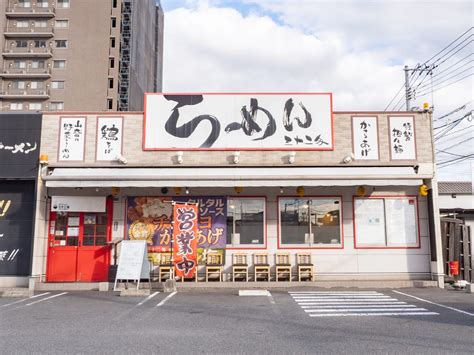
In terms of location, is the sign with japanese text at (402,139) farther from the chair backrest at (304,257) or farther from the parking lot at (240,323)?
the parking lot at (240,323)

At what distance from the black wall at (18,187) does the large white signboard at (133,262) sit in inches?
126

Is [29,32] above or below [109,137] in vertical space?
above

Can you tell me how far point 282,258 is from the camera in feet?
46.0

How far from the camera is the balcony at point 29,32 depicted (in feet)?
169

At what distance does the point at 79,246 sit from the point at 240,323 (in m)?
7.83

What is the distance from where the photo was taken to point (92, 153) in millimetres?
14250

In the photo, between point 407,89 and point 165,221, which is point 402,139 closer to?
point 165,221

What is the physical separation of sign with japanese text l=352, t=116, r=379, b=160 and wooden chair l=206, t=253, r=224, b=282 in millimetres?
5355

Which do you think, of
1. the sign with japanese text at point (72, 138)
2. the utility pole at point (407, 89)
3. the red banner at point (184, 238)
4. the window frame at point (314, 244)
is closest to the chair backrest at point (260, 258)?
the window frame at point (314, 244)

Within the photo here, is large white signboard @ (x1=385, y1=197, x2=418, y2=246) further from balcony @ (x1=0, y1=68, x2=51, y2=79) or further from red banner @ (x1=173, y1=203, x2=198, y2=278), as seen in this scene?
balcony @ (x1=0, y1=68, x2=51, y2=79)

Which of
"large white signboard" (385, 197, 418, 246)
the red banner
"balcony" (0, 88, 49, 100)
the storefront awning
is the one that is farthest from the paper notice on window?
"balcony" (0, 88, 49, 100)

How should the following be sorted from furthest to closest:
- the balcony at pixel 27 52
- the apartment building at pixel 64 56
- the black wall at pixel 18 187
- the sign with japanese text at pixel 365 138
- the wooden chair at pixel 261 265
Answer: the balcony at pixel 27 52, the apartment building at pixel 64 56, the sign with japanese text at pixel 365 138, the black wall at pixel 18 187, the wooden chair at pixel 261 265

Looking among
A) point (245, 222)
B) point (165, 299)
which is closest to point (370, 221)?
point (245, 222)

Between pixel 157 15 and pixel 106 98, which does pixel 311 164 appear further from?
pixel 157 15
